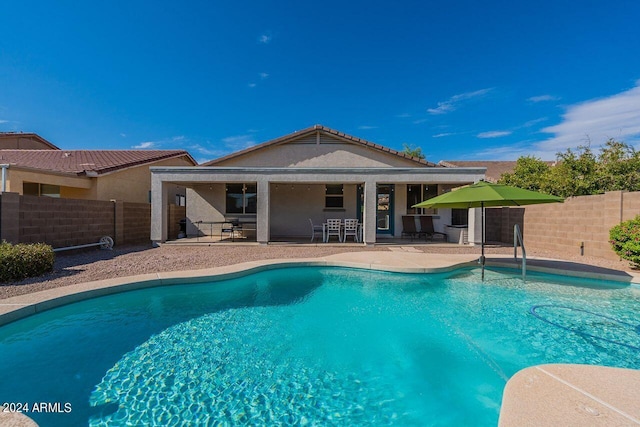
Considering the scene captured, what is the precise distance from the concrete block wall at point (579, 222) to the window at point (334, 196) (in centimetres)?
829

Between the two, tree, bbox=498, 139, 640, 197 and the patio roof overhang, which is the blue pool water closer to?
the patio roof overhang

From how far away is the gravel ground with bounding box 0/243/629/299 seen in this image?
6.41 m

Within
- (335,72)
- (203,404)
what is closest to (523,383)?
(203,404)

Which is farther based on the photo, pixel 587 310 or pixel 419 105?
pixel 419 105

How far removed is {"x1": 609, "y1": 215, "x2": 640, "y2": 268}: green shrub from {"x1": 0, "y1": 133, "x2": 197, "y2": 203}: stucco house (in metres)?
20.6

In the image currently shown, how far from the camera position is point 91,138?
24219mm

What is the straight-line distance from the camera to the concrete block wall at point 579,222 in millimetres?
8961

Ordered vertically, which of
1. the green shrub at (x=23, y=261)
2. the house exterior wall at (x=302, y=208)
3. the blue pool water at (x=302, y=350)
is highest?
the house exterior wall at (x=302, y=208)

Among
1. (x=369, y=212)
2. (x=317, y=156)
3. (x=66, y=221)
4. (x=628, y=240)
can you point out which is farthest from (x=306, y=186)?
(x=628, y=240)

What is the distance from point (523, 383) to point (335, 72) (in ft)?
61.8

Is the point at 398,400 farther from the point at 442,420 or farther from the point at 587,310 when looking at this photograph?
the point at 587,310

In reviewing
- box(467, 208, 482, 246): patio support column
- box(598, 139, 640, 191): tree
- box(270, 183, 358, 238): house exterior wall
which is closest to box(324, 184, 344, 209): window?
box(270, 183, 358, 238): house exterior wall

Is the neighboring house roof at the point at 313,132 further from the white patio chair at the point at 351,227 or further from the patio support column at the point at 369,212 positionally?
→ the white patio chair at the point at 351,227

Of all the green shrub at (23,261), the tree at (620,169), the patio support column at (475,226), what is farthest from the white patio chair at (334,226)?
the tree at (620,169)
